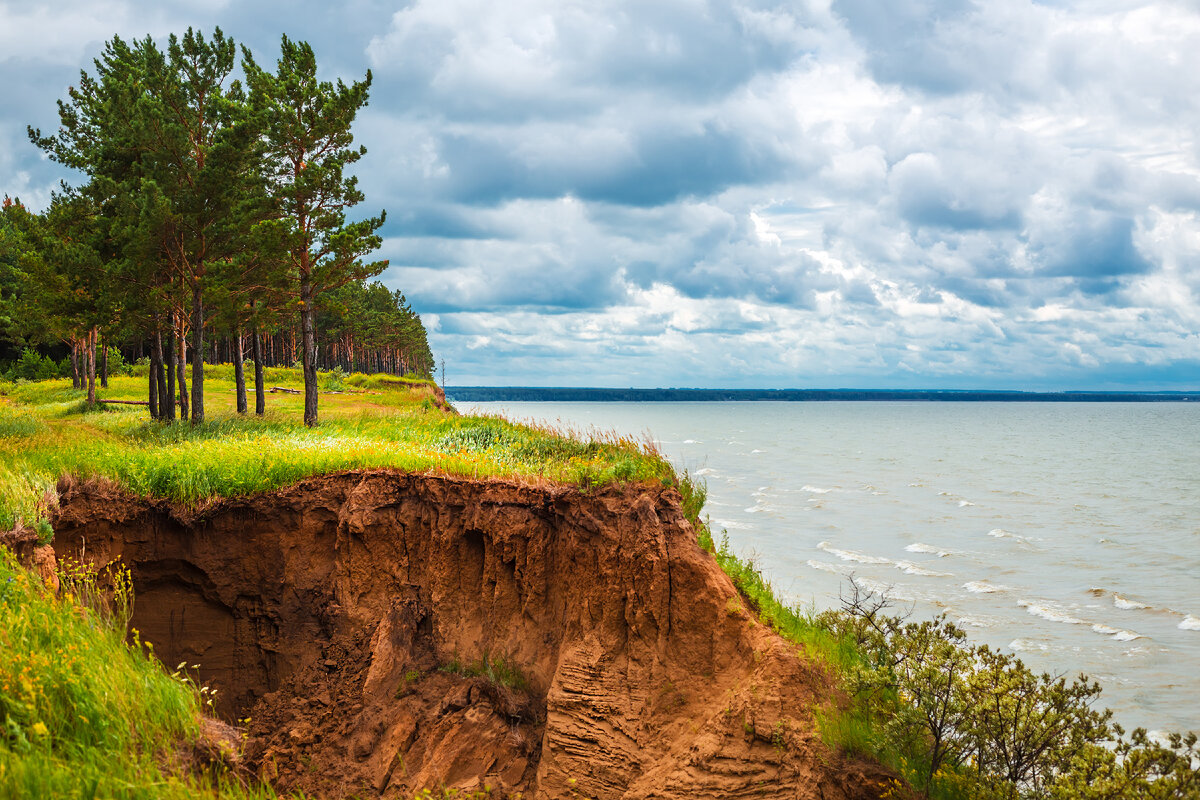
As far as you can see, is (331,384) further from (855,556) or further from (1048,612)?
(1048,612)

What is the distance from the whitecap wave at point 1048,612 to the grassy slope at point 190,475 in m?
8.06

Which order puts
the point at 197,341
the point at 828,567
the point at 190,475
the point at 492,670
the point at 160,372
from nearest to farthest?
the point at 492,670, the point at 190,475, the point at 828,567, the point at 197,341, the point at 160,372

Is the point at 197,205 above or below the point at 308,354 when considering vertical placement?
above

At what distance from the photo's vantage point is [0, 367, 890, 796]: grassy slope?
6.39 m

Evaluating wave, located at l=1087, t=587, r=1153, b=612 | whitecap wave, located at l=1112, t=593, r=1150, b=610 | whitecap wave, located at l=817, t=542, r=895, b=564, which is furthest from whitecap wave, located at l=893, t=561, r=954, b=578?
whitecap wave, located at l=1112, t=593, r=1150, b=610

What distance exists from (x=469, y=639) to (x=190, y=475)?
6325 mm

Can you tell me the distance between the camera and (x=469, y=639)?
508 inches

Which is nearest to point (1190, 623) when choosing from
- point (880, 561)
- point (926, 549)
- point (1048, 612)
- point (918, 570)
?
point (1048, 612)

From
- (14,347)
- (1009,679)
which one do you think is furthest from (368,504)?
(14,347)

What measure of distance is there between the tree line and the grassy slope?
5452 mm

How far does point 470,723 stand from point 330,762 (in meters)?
2.16

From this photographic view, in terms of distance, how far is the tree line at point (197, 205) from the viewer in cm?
2598

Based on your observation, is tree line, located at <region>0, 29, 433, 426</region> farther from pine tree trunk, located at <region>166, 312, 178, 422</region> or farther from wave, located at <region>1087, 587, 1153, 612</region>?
wave, located at <region>1087, 587, 1153, 612</region>

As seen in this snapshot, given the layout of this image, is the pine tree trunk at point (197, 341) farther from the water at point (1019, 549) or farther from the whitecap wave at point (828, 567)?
the whitecap wave at point (828, 567)
